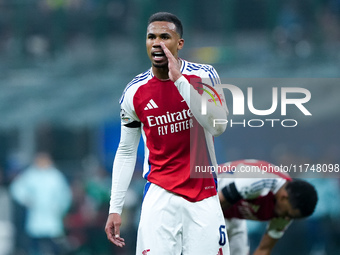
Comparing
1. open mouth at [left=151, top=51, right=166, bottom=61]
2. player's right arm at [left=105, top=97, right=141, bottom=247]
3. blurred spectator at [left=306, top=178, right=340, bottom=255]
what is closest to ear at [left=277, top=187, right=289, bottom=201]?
player's right arm at [left=105, top=97, right=141, bottom=247]

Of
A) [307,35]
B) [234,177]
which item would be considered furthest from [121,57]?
[234,177]

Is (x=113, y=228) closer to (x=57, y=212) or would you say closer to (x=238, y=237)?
(x=238, y=237)

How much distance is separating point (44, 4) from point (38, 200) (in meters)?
6.21

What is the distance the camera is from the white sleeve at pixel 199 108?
464 cm

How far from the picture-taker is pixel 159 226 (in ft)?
16.1

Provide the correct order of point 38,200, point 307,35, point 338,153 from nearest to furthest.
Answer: point 38,200 < point 338,153 < point 307,35

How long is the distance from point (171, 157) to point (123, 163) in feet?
1.48

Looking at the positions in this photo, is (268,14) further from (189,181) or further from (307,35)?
(189,181)

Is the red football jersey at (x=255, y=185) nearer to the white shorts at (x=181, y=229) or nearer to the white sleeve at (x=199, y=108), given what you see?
the white shorts at (x=181, y=229)

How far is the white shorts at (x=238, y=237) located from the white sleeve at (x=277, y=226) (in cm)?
39

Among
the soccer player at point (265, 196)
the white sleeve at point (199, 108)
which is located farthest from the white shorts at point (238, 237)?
the white sleeve at point (199, 108)

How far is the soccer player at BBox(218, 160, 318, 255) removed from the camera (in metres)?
6.30

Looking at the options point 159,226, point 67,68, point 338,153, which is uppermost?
point 67,68

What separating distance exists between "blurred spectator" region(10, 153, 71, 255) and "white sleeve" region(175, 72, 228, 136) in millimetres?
6783
